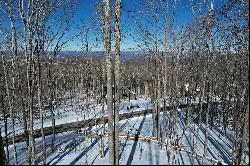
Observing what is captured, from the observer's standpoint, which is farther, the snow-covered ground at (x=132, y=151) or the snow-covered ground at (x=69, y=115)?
the snow-covered ground at (x=69, y=115)

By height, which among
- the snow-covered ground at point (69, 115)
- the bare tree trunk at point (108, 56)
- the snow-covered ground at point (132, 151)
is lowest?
the snow-covered ground at point (69, 115)

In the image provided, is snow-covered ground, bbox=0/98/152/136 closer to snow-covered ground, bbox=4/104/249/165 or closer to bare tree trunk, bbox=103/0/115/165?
snow-covered ground, bbox=4/104/249/165

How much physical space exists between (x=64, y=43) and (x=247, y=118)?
10453mm

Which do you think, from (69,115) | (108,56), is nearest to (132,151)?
(108,56)

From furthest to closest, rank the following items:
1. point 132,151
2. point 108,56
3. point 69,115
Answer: point 69,115 < point 132,151 < point 108,56

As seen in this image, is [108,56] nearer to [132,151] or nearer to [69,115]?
[132,151]

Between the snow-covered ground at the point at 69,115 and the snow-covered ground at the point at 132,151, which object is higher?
the snow-covered ground at the point at 132,151

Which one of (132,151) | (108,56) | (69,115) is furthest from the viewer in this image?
(69,115)

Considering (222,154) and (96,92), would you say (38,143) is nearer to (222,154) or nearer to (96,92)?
(222,154)

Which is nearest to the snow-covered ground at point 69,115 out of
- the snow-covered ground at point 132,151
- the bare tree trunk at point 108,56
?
the snow-covered ground at point 132,151

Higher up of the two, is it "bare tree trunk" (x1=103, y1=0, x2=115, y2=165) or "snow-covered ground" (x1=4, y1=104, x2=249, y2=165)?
"bare tree trunk" (x1=103, y1=0, x2=115, y2=165)

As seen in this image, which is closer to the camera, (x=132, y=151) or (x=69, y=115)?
(x=132, y=151)

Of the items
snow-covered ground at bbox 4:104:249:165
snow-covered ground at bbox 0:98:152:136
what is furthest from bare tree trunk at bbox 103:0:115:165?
snow-covered ground at bbox 0:98:152:136

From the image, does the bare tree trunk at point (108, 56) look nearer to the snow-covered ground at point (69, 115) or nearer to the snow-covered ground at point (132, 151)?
the snow-covered ground at point (132, 151)
